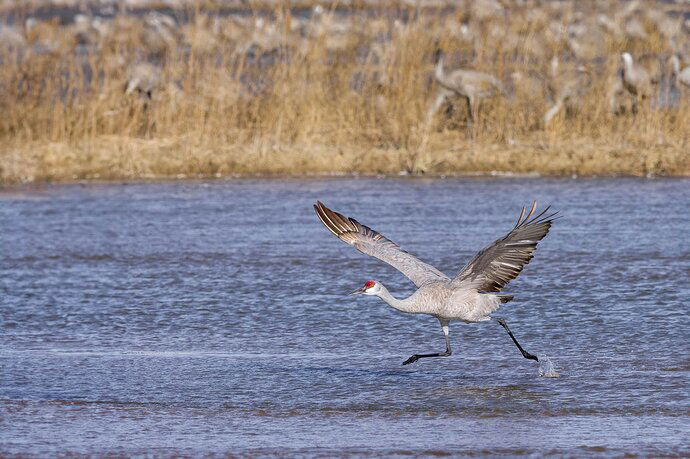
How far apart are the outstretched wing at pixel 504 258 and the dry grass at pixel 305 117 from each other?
7903 mm

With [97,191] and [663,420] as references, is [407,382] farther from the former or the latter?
[97,191]

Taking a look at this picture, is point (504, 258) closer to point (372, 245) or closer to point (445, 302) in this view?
point (445, 302)

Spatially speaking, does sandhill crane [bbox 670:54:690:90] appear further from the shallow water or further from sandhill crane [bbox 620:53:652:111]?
the shallow water

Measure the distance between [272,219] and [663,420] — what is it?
7.16 metres

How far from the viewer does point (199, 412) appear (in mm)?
6949

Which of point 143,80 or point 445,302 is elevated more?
point 143,80

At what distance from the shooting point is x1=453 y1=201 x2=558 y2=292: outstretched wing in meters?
7.38

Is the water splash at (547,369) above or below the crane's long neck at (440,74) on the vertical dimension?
below

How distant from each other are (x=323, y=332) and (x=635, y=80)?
964 cm

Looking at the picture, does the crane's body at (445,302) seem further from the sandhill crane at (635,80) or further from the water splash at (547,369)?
the sandhill crane at (635,80)

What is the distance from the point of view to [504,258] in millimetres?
7641

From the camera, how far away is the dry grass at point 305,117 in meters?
15.9

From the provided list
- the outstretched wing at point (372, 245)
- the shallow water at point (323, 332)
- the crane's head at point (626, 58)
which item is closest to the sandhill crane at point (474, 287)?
the outstretched wing at point (372, 245)

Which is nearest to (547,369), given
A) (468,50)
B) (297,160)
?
(297,160)
